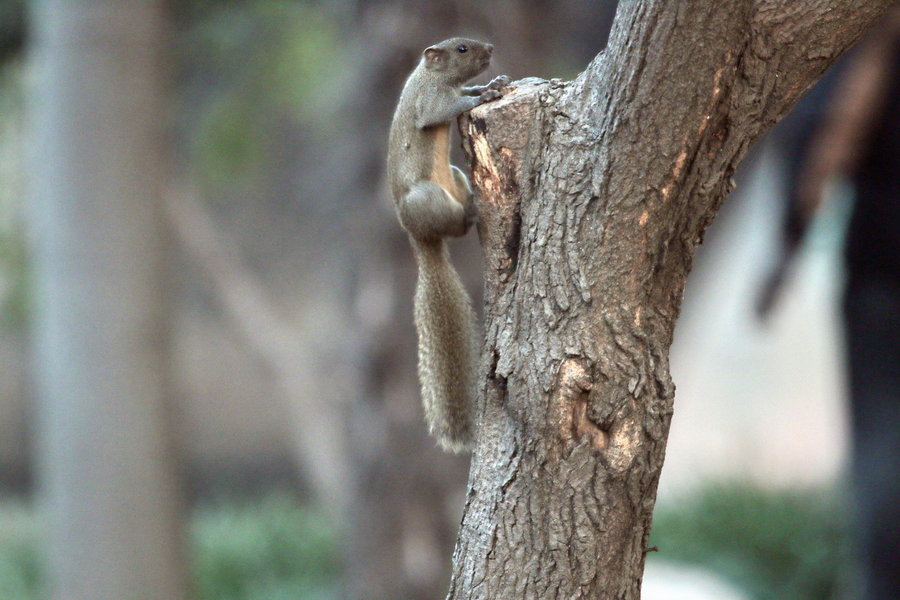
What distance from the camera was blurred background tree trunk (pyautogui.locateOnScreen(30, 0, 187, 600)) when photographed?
4680mm

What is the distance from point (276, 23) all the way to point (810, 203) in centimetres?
439

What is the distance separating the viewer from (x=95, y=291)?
4.62m

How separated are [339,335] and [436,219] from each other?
20.0 feet

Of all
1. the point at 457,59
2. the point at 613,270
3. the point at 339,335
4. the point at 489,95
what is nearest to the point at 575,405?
the point at 613,270

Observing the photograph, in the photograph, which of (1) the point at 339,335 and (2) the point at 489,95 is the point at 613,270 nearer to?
(2) the point at 489,95

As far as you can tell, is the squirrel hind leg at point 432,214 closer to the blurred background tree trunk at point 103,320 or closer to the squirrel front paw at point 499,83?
the squirrel front paw at point 499,83

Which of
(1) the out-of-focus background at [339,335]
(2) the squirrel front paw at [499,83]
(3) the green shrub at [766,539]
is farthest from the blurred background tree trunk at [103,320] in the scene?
(3) the green shrub at [766,539]

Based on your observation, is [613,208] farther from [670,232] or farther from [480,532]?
[480,532]

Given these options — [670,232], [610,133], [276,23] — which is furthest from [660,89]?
[276,23]

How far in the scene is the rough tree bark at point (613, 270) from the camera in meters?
1.40

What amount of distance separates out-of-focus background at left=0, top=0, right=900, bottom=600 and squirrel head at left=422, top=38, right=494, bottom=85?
7.90 ft

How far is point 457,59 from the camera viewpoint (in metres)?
1.90

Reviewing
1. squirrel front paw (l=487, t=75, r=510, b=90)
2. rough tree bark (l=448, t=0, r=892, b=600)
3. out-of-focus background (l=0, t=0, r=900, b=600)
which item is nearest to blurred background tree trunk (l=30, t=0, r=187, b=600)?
out-of-focus background (l=0, t=0, r=900, b=600)

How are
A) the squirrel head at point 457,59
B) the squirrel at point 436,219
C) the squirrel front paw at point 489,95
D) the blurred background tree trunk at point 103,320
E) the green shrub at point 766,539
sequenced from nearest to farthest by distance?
the squirrel front paw at point 489,95
the squirrel at point 436,219
the squirrel head at point 457,59
the blurred background tree trunk at point 103,320
the green shrub at point 766,539
